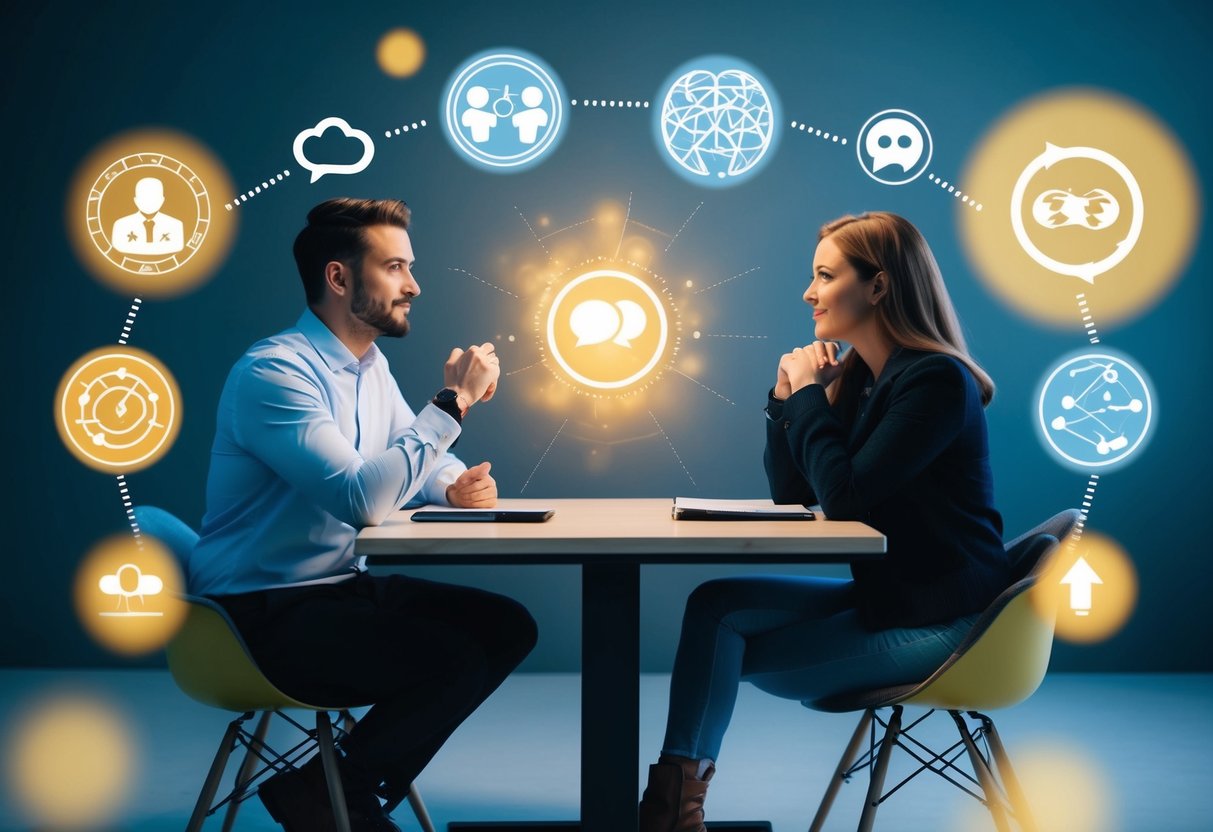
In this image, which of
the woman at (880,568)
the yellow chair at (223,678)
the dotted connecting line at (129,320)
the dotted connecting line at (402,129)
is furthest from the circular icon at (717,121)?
the yellow chair at (223,678)

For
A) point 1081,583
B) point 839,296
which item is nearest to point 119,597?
point 839,296

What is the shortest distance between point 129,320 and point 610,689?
297cm

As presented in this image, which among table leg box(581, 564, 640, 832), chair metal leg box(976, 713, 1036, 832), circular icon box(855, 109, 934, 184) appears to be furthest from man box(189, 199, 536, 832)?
circular icon box(855, 109, 934, 184)

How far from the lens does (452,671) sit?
7.01 ft

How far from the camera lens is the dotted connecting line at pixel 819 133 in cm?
432

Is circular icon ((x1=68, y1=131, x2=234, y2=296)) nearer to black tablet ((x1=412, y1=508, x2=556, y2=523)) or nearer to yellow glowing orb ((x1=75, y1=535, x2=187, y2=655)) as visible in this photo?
yellow glowing orb ((x1=75, y1=535, x2=187, y2=655))

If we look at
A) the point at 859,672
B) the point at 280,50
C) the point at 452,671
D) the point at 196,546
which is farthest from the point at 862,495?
the point at 280,50

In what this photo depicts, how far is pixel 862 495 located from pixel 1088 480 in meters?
2.56

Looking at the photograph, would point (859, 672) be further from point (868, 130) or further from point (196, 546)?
point (868, 130)

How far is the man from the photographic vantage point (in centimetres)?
208

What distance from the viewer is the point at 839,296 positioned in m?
2.38

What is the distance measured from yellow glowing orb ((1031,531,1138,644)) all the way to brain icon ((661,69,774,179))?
1809 millimetres

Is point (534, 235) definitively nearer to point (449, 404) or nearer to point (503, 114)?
point (503, 114)

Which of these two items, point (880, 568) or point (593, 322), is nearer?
point (880, 568)
